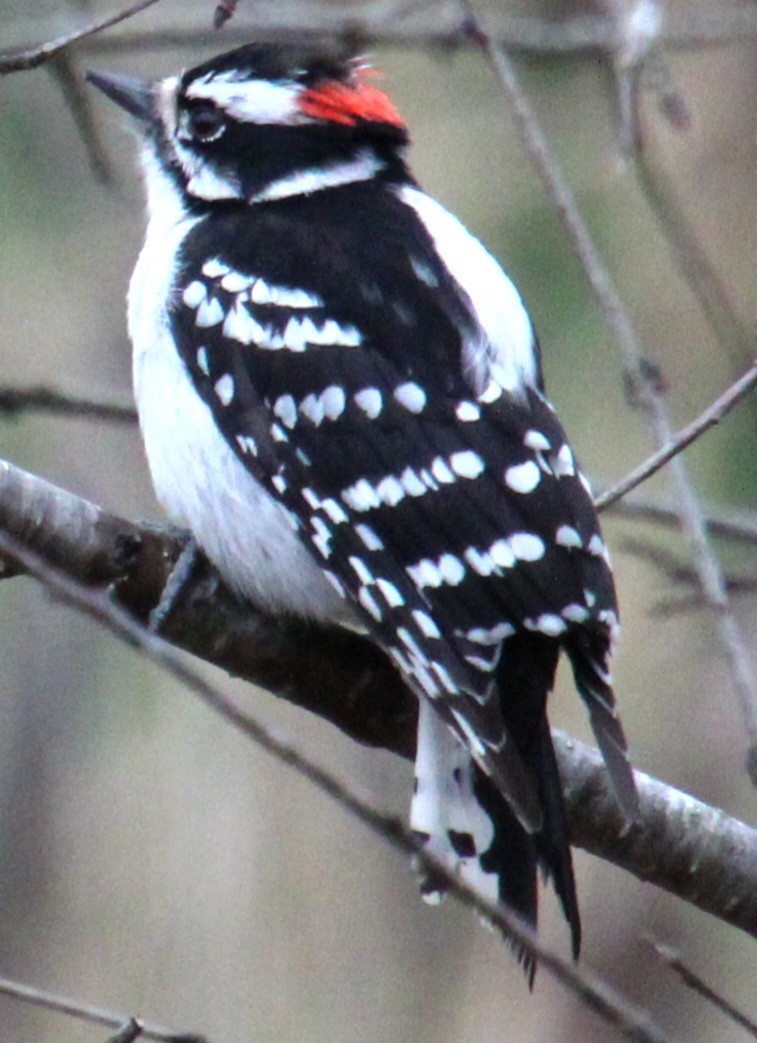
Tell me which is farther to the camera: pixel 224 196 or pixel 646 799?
pixel 224 196

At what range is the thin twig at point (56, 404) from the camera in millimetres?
3494

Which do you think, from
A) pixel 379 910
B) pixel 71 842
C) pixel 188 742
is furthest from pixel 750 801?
pixel 71 842

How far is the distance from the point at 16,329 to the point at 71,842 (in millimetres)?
1378

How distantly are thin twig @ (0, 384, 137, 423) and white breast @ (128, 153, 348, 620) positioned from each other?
225 mm

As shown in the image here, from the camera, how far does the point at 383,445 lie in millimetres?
2959

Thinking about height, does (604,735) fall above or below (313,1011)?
above

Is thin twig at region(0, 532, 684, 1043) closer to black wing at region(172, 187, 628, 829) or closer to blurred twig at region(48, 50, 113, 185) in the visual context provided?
black wing at region(172, 187, 628, 829)

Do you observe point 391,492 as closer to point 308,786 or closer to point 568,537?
point 568,537

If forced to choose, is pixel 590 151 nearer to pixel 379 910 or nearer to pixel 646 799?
pixel 379 910

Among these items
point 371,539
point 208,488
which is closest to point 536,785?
point 371,539

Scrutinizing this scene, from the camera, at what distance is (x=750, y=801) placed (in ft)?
15.8

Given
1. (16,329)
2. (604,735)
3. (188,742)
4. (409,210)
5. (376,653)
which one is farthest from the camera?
(16,329)

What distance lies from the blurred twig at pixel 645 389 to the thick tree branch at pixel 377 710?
175 millimetres

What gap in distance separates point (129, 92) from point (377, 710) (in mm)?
1472
